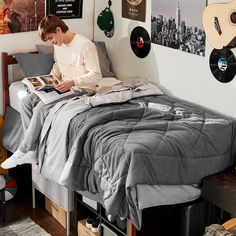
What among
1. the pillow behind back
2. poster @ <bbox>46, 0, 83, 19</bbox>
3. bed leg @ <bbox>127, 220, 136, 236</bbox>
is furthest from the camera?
poster @ <bbox>46, 0, 83, 19</bbox>

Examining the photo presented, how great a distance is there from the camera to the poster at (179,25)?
11.6 feet

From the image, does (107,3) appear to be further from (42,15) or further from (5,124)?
(5,124)

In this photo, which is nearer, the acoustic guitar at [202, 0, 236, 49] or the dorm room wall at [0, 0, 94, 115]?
the acoustic guitar at [202, 0, 236, 49]

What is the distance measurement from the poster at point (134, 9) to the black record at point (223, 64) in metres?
0.72

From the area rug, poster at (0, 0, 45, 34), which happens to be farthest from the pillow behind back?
the area rug

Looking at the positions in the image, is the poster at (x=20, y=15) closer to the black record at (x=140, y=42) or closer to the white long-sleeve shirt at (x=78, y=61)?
the white long-sleeve shirt at (x=78, y=61)

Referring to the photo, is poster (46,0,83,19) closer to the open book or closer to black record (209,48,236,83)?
the open book

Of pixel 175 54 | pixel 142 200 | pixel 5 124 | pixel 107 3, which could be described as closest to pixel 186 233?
pixel 142 200

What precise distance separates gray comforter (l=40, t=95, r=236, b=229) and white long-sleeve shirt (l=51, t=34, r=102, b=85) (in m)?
0.28

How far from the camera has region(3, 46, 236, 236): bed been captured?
296cm

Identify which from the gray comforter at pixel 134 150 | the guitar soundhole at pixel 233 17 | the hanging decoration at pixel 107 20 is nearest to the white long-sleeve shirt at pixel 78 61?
the gray comforter at pixel 134 150

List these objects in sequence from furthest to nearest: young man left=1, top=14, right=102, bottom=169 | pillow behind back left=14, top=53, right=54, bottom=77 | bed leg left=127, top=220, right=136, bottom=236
A: pillow behind back left=14, top=53, right=54, bottom=77, young man left=1, top=14, right=102, bottom=169, bed leg left=127, top=220, right=136, bottom=236

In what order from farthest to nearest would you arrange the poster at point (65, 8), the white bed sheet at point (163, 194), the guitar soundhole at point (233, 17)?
the poster at point (65, 8) < the guitar soundhole at point (233, 17) < the white bed sheet at point (163, 194)

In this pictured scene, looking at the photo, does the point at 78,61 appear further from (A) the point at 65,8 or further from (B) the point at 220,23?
(B) the point at 220,23
